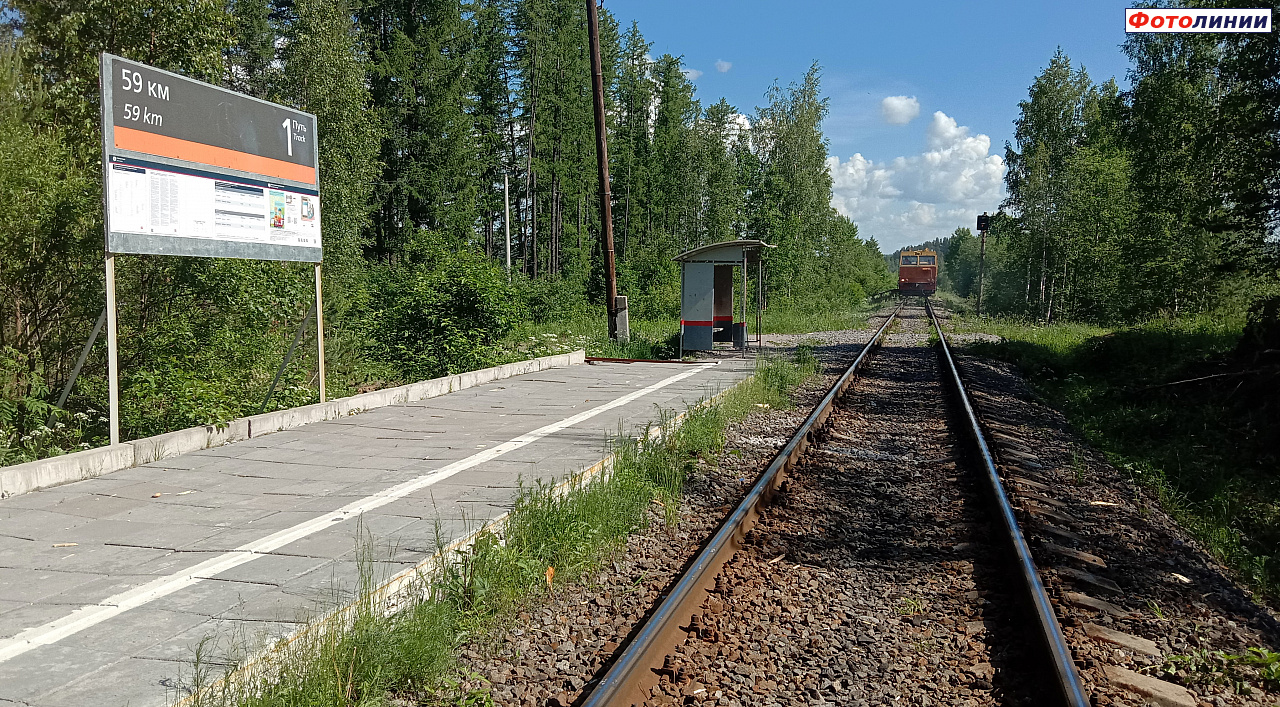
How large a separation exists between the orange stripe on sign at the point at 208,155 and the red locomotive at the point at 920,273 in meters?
69.6

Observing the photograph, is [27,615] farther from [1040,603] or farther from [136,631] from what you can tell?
[1040,603]

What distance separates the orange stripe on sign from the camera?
24.5ft

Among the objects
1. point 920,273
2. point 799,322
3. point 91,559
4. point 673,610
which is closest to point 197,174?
point 91,559

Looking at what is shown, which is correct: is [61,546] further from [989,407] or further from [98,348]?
[989,407]

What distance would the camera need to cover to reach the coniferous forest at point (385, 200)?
8852mm

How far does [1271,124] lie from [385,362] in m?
15.9

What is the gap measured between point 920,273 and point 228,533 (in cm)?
7471

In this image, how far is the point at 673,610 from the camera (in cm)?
415

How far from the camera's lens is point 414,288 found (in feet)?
49.4

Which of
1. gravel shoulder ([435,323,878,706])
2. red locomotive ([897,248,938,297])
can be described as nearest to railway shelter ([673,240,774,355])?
gravel shoulder ([435,323,878,706])

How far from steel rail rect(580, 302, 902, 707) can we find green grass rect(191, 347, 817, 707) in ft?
1.81

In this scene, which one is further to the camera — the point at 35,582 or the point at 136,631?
the point at 35,582

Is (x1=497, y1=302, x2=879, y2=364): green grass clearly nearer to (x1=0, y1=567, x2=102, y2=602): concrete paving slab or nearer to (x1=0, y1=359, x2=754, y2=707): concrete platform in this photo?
(x1=0, y1=359, x2=754, y2=707): concrete platform

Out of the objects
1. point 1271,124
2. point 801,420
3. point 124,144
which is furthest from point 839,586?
point 1271,124
